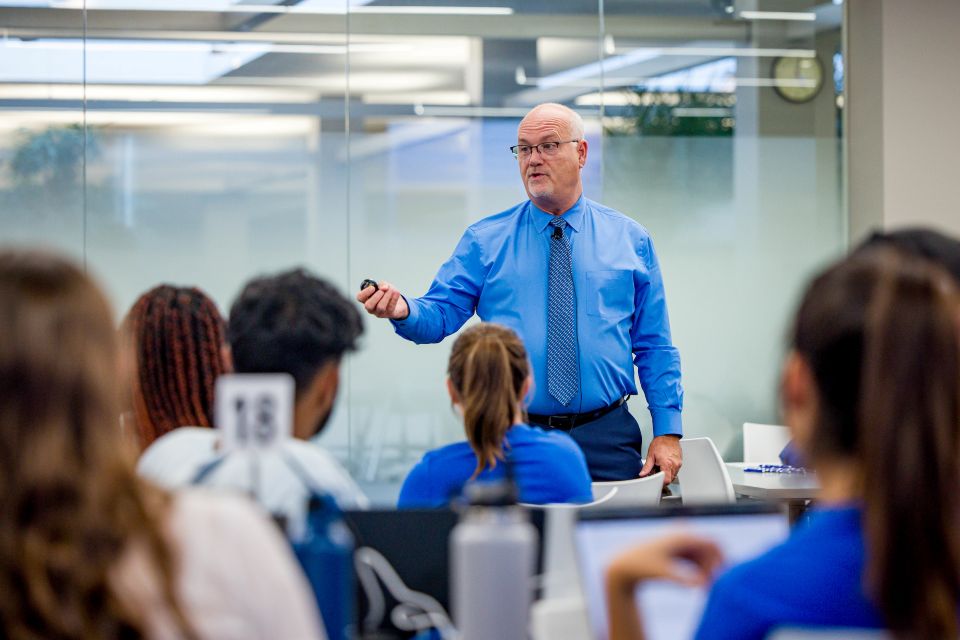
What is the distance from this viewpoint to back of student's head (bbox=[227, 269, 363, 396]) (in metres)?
2.04

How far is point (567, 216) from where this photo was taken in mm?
4625

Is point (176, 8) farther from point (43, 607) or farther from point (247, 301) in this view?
point (43, 607)

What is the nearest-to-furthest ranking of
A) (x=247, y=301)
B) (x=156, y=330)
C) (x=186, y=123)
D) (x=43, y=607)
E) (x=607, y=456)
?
(x=43, y=607) → (x=247, y=301) → (x=156, y=330) → (x=607, y=456) → (x=186, y=123)

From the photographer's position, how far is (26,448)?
1169 millimetres

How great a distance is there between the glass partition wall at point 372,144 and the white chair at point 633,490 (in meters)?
2.85

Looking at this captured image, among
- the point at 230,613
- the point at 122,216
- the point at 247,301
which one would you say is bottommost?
the point at 230,613

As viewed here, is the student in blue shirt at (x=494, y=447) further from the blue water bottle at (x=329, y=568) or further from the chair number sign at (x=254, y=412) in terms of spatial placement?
the chair number sign at (x=254, y=412)

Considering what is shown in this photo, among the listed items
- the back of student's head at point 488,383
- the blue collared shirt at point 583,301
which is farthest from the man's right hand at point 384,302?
the back of student's head at point 488,383

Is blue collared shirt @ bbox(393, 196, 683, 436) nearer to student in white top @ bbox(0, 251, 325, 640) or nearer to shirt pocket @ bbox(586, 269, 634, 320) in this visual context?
shirt pocket @ bbox(586, 269, 634, 320)

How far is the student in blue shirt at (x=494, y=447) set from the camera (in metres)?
2.59

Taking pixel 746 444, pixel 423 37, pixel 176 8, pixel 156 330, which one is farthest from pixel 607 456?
pixel 176 8

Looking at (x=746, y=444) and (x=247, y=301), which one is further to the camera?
(x=746, y=444)

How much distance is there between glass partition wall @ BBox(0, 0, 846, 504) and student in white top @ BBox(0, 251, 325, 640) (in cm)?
493

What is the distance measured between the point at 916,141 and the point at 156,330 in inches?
208
